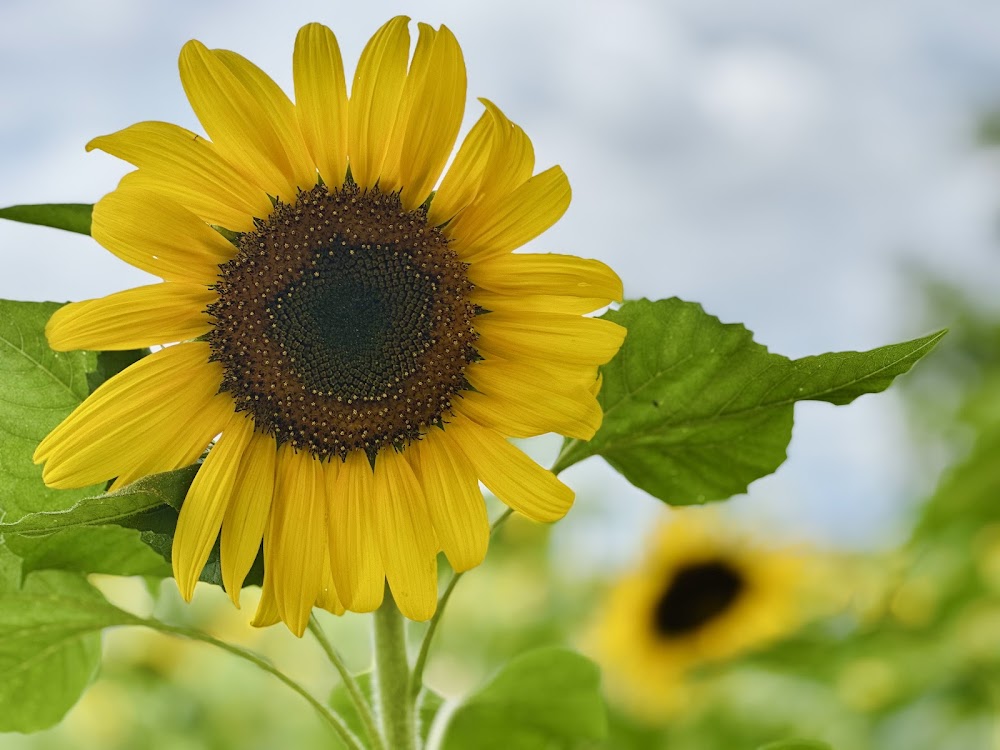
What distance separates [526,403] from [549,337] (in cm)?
4

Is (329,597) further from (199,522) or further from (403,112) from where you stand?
(403,112)

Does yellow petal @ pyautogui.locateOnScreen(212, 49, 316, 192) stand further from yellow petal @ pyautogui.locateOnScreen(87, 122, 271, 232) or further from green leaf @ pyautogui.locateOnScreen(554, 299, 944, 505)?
green leaf @ pyautogui.locateOnScreen(554, 299, 944, 505)

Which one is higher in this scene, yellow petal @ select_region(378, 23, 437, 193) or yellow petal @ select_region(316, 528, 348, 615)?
yellow petal @ select_region(378, 23, 437, 193)

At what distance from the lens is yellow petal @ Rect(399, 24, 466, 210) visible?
638 mm

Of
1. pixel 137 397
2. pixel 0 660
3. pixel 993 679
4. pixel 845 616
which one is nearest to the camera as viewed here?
pixel 137 397

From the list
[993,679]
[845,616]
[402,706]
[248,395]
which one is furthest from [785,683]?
[248,395]

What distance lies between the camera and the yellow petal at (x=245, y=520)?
66cm

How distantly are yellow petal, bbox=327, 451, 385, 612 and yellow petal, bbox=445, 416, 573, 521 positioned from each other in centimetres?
7

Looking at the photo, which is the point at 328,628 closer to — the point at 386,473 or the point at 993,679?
the point at 993,679

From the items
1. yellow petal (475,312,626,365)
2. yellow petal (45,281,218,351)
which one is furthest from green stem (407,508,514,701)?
yellow petal (45,281,218,351)

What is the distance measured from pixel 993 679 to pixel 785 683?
49 centimetres

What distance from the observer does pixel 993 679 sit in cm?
153

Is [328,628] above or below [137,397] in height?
above

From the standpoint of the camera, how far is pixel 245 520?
26.6 inches
